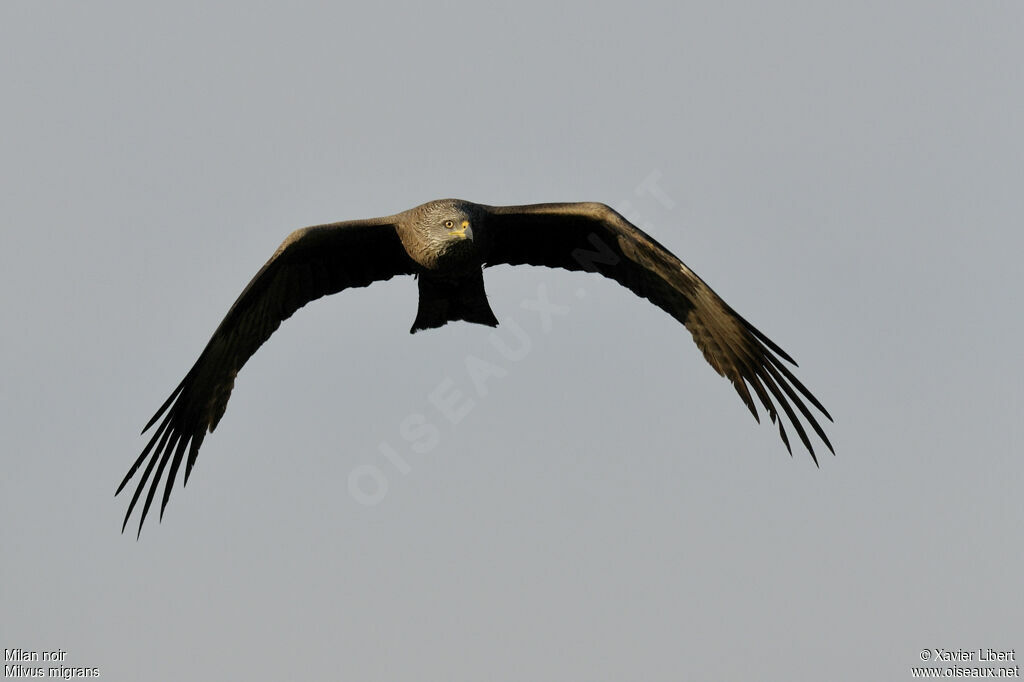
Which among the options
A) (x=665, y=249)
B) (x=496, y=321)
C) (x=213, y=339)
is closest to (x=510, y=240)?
(x=496, y=321)

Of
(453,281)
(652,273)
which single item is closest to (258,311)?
(453,281)

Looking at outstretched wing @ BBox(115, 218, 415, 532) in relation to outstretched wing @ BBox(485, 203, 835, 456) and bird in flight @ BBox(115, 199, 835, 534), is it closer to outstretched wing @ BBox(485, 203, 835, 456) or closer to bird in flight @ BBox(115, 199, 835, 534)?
bird in flight @ BBox(115, 199, 835, 534)

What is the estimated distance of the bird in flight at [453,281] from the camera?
9.16 metres

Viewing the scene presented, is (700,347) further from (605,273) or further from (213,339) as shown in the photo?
(213,339)

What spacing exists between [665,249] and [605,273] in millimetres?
785

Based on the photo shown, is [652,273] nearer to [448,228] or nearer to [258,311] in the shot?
[448,228]

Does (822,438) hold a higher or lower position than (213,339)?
lower

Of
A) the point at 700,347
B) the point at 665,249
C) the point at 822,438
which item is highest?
the point at 665,249

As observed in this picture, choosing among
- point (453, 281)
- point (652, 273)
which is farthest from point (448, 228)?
point (652, 273)

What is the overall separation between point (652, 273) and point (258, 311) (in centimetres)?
287

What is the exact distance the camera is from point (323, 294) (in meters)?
9.88

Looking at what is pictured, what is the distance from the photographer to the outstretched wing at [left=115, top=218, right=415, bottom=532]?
927 centimetres

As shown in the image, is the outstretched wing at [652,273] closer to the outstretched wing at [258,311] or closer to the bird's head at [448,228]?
the bird's head at [448,228]

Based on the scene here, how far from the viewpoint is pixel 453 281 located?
9.77m
